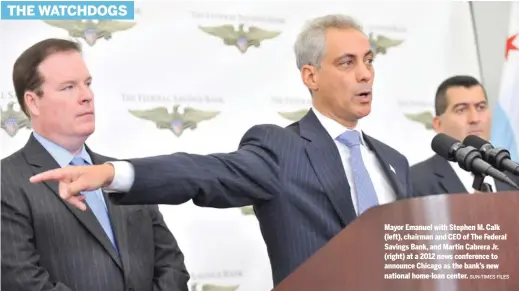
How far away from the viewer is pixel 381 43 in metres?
3.37

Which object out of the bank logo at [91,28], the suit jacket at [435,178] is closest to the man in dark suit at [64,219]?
the bank logo at [91,28]

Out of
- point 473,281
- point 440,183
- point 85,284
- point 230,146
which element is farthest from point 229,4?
point 473,281

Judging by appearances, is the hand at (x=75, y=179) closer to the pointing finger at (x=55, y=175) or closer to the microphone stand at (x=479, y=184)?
the pointing finger at (x=55, y=175)

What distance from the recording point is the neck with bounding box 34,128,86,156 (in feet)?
7.48

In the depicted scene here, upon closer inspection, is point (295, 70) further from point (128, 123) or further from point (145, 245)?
point (145, 245)

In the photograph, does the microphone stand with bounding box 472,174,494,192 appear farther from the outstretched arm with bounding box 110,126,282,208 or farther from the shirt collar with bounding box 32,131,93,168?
the shirt collar with bounding box 32,131,93,168

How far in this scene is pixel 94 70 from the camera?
2797mm

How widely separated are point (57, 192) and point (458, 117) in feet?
6.24

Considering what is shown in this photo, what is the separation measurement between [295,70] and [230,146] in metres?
0.45

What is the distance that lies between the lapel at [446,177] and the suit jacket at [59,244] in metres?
1.30

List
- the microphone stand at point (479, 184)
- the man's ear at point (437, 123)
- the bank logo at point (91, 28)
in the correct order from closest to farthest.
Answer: the microphone stand at point (479, 184) < the bank logo at point (91, 28) < the man's ear at point (437, 123)

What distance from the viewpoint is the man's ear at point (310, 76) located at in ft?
7.36

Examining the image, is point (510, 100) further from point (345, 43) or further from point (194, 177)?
point (194, 177)

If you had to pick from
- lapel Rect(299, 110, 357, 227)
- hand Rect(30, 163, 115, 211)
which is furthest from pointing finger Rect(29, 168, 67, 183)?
lapel Rect(299, 110, 357, 227)
